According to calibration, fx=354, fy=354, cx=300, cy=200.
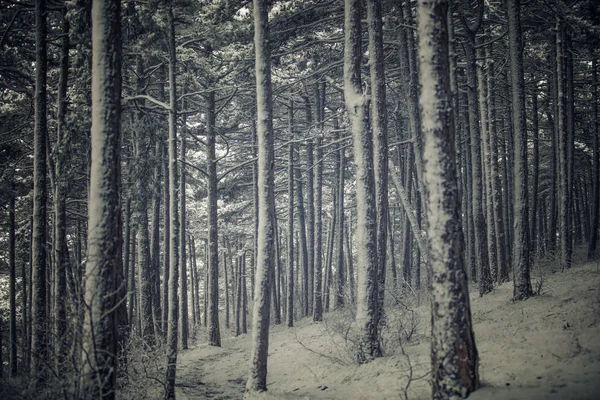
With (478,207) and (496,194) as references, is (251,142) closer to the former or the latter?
(478,207)

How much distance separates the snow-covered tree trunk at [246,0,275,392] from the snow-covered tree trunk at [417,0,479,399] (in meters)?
3.61

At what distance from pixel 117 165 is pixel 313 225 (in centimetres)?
1352

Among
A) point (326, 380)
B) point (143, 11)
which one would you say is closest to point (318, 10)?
point (143, 11)

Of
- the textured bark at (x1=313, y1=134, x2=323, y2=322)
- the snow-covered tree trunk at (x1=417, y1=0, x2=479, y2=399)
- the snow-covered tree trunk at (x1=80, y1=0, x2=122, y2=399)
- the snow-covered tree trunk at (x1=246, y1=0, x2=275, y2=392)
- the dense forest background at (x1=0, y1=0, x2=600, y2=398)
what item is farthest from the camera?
the textured bark at (x1=313, y1=134, x2=323, y2=322)

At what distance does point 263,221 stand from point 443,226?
12.9 feet

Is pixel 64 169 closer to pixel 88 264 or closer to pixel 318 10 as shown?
pixel 88 264

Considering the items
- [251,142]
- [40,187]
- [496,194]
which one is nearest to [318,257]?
[251,142]

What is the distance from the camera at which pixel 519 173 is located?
9.84 meters

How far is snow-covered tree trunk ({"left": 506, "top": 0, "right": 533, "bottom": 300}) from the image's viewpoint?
9.60 m

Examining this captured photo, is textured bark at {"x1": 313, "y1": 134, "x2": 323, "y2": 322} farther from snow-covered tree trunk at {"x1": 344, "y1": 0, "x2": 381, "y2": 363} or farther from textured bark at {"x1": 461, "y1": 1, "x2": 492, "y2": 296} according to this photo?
snow-covered tree trunk at {"x1": 344, "y1": 0, "x2": 381, "y2": 363}

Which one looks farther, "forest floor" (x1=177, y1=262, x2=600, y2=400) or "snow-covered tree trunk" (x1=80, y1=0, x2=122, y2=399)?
"snow-covered tree trunk" (x1=80, y1=0, x2=122, y2=399)

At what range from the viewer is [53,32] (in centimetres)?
1312

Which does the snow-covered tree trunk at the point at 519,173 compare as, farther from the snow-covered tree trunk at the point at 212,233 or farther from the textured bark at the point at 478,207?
the snow-covered tree trunk at the point at 212,233

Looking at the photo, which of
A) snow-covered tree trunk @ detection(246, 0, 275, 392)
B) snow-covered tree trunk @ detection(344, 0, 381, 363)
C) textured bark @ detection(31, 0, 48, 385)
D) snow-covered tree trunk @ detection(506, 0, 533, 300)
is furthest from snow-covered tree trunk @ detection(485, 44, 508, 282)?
textured bark @ detection(31, 0, 48, 385)
